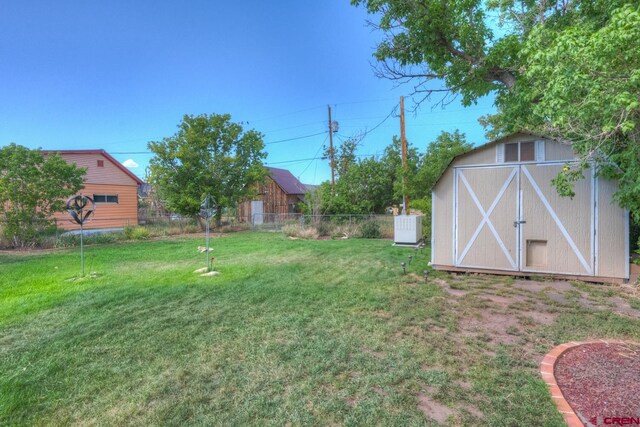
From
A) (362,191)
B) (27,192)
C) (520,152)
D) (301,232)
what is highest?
(520,152)

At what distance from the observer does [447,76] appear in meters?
7.55

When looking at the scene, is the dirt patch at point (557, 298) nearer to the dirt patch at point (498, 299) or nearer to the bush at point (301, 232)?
the dirt patch at point (498, 299)

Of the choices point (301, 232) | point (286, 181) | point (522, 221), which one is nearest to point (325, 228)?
point (301, 232)

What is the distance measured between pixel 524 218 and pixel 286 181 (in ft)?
77.3

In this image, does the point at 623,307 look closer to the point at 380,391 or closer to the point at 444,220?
the point at 444,220

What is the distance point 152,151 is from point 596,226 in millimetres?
17698

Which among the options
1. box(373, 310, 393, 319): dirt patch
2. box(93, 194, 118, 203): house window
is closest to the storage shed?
box(373, 310, 393, 319): dirt patch

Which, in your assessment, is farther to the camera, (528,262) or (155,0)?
(155,0)

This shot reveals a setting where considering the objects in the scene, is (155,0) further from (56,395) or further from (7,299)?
(56,395)

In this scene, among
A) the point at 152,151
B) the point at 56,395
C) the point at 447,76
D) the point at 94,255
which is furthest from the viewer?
the point at 152,151

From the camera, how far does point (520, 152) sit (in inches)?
245

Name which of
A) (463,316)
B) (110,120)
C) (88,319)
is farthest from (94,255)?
(110,120)

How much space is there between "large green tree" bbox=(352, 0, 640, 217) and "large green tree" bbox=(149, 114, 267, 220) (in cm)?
1152

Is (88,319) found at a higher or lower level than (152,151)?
lower
